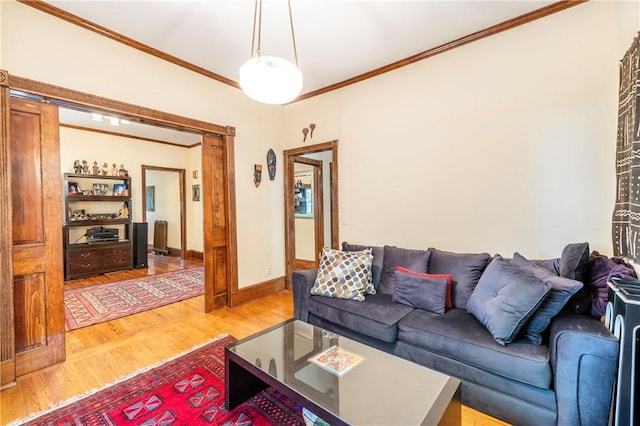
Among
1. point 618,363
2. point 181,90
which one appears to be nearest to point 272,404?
point 618,363

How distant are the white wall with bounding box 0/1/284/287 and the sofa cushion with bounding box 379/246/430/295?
1959 mm

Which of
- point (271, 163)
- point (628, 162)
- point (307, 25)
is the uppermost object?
point (307, 25)

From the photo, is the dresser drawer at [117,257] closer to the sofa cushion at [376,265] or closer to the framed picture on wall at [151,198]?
the framed picture on wall at [151,198]

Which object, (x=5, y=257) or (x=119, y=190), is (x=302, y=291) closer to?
(x=5, y=257)

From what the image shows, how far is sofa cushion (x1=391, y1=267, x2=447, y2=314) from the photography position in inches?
86.8

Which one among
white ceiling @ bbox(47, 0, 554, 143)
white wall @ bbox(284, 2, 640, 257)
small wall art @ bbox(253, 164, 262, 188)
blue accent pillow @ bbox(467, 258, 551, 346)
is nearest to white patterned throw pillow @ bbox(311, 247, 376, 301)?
white wall @ bbox(284, 2, 640, 257)

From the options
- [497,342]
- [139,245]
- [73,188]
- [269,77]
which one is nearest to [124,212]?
[139,245]

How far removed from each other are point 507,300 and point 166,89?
11.9 feet

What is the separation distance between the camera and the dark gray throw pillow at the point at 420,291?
7.23 ft

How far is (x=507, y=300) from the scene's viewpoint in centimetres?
172

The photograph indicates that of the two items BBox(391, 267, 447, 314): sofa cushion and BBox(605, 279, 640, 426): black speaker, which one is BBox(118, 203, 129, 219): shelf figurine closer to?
BBox(391, 267, 447, 314): sofa cushion

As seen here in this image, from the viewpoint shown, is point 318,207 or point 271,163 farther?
point 318,207

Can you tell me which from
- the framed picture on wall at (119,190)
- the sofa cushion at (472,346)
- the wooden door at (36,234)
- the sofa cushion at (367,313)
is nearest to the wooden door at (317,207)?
the sofa cushion at (367,313)

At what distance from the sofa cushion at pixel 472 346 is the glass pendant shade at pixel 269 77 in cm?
183
